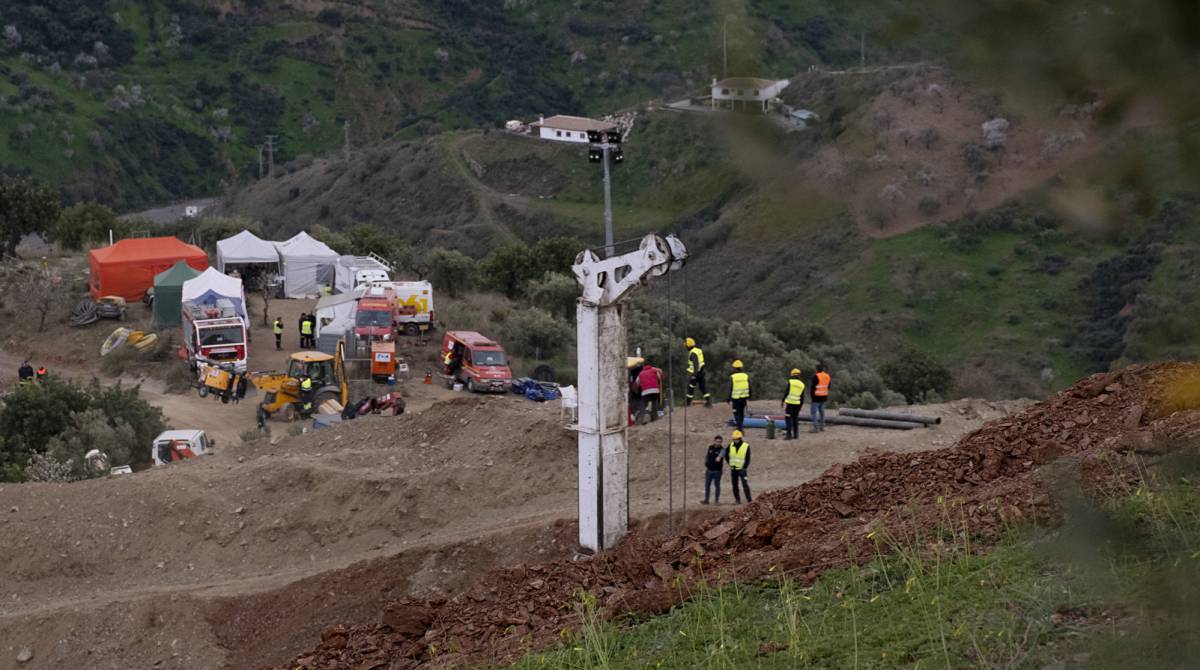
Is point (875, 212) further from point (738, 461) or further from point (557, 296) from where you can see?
point (557, 296)

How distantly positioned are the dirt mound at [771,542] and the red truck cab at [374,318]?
702 inches

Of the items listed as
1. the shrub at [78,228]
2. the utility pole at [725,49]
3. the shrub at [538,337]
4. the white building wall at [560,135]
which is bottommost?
the shrub at [538,337]

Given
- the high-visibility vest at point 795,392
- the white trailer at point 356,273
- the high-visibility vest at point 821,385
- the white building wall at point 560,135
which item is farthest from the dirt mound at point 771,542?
the white building wall at point 560,135

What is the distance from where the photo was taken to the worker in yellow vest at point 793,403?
17516mm

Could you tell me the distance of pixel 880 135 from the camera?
3.92 metres

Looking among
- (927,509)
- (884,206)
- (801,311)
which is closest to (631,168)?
(801,311)

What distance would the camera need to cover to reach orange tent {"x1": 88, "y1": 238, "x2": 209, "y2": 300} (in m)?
35.9

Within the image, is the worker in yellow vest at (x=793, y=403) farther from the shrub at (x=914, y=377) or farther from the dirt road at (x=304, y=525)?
the shrub at (x=914, y=377)

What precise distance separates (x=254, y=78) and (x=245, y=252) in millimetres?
65658

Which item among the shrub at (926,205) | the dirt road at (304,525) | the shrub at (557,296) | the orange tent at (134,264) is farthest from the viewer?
the shrub at (557,296)

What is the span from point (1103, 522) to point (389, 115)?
101m

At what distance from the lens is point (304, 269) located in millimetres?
38438

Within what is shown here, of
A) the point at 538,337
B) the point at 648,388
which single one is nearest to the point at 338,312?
the point at 538,337

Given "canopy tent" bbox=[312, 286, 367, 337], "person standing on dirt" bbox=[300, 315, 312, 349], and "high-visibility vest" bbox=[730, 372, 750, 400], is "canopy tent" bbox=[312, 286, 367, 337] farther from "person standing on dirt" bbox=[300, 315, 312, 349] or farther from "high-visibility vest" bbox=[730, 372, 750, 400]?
"high-visibility vest" bbox=[730, 372, 750, 400]
